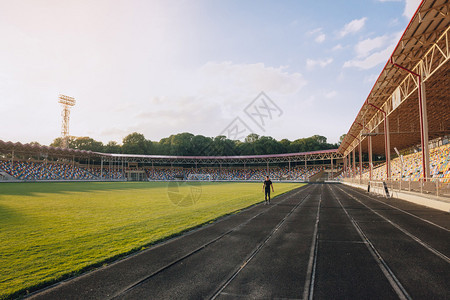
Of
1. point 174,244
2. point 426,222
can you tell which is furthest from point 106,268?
point 426,222

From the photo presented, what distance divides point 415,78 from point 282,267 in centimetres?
1797

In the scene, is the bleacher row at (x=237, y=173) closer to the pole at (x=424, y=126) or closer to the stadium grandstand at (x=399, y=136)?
the stadium grandstand at (x=399, y=136)

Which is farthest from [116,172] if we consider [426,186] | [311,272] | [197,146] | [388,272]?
[388,272]

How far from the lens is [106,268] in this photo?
477cm

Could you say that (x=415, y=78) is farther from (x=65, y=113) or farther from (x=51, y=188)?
(x=65, y=113)

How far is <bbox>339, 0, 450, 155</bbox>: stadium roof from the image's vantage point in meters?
11.8

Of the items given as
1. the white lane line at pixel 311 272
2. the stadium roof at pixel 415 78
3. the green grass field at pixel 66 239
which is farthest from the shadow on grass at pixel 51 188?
the stadium roof at pixel 415 78

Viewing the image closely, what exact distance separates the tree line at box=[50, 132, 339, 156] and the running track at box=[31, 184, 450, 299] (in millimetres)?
85067

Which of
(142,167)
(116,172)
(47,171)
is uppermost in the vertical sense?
(142,167)

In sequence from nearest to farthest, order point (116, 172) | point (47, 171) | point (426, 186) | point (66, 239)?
point (66, 239) < point (426, 186) < point (47, 171) < point (116, 172)

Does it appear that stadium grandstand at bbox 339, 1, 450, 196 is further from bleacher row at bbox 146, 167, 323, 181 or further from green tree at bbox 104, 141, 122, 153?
green tree at bbox 104, 141, 122, 153

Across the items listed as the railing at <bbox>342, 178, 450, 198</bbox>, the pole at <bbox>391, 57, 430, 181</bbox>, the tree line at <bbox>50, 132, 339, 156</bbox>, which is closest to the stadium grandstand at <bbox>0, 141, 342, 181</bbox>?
the tree line at <bbox>50, 132, 339, 156</bbox>

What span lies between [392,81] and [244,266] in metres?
20.8

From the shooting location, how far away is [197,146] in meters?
101
